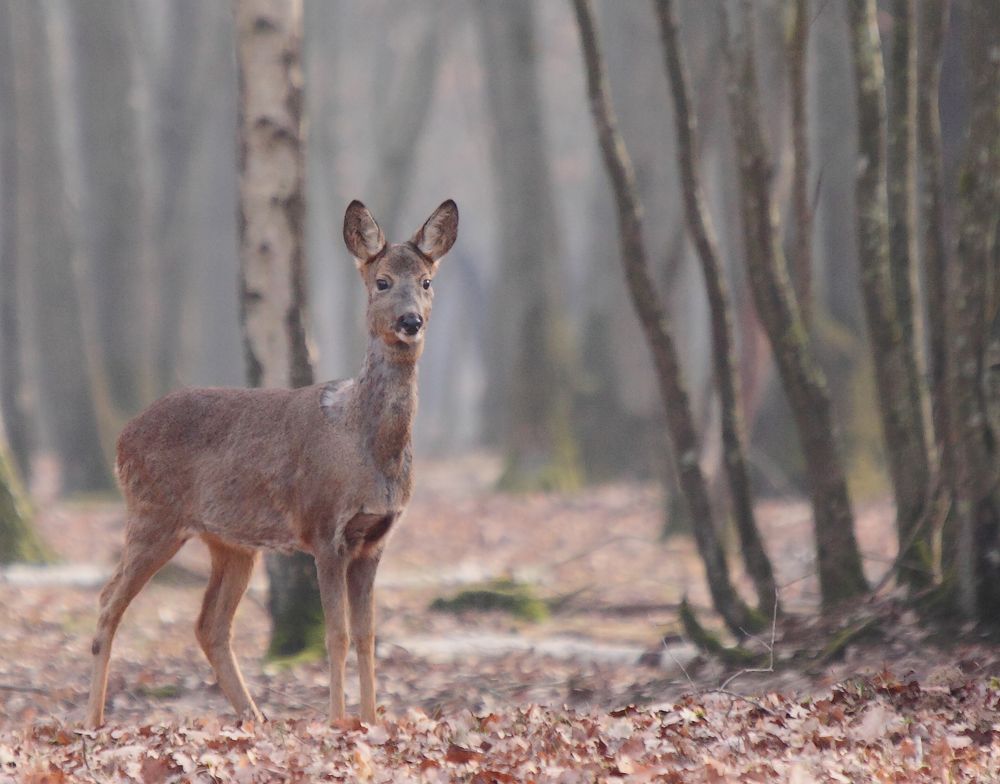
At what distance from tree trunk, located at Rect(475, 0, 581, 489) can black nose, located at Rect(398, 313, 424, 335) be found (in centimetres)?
1376

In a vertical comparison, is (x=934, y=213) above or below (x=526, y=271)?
above

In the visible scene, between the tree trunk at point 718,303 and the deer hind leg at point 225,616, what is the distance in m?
3.09

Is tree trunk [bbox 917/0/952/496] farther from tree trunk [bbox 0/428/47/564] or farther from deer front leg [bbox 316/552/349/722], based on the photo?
tree trunk [bbox 0/428/47/564]

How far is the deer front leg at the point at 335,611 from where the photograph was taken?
7.71 metres

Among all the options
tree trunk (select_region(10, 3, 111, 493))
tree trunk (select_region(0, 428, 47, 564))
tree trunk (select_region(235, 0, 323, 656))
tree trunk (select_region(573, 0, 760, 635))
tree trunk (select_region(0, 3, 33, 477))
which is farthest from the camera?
tree trunk (select_region(0, 3, 33, 477))

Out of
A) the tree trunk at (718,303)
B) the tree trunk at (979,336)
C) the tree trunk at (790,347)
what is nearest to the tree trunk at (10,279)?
the tree trunk at (718,303)

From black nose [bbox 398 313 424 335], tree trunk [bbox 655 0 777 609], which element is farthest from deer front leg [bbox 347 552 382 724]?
tree trunk [bbox 655 0 777 609]

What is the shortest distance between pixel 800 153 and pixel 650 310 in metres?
1.52

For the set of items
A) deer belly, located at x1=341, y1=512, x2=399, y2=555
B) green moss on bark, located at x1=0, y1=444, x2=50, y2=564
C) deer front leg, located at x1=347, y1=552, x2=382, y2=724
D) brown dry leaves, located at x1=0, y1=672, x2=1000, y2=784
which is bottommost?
green moss on bark, located at x1=0, y1=444, x2=50, y2=564

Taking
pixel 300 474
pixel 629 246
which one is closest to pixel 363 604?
pixel 300 474

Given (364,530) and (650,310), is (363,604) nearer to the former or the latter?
(364,530)

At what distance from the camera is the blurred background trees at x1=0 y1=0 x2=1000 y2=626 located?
9211mm

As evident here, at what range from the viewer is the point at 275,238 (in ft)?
33.7

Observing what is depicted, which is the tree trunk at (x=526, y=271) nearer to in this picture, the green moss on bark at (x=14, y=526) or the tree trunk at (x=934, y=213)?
the green moss on bark at (x=14, y=526)
